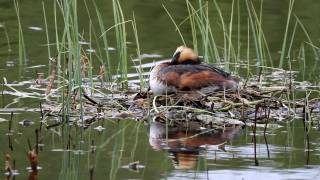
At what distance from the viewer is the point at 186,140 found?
8.37 meters

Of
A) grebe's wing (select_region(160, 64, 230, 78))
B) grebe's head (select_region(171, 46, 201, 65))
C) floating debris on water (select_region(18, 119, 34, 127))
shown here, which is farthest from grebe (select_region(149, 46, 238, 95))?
floating debris on water (select_region(18, 119, 34, 127))

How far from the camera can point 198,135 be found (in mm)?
8602

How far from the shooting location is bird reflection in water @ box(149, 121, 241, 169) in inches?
302

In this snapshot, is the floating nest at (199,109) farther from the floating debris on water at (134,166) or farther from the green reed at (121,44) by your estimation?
the floating debris on water at (134,166)

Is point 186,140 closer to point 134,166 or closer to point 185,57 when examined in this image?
point 134,166

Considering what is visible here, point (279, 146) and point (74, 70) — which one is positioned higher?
point (74, 70)

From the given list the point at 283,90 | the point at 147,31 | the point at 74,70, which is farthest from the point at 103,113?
the point at 147,31

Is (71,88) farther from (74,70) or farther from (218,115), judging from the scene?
(218,115)

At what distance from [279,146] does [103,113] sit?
1906 millimetres

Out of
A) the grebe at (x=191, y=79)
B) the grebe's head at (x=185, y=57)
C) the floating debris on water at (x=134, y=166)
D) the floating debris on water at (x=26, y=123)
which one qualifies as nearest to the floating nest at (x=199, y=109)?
the grebe at (x=191, y=79)

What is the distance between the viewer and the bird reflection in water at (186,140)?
768cm

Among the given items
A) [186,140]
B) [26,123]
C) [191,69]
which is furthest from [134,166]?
[191,69]

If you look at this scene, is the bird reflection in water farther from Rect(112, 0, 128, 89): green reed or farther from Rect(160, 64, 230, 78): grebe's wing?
Rect(112, 0, 128, 89): green reed

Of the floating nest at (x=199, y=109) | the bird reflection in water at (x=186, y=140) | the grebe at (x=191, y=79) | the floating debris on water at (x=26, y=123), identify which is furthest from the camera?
the grebe at (x=191, y=79)
